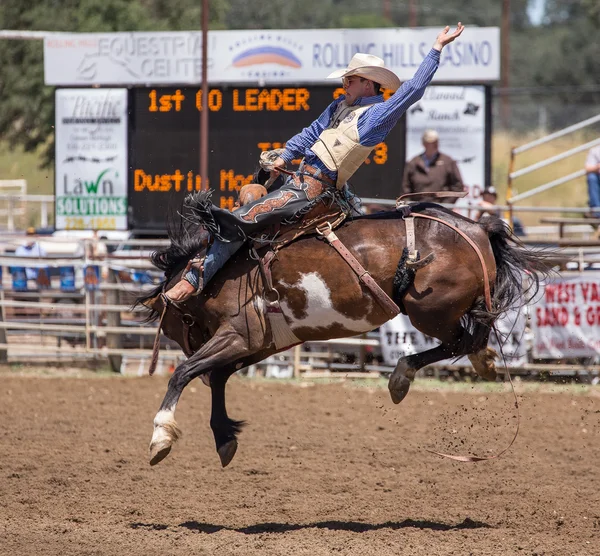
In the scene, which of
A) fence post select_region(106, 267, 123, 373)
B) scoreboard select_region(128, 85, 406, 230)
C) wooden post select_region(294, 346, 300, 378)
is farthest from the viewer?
scoreboard select_region(128, 85, 406, 230)

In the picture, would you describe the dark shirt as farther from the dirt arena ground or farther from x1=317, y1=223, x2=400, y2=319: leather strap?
x1=317, y1=223, x2=400, y2=319: leather strap

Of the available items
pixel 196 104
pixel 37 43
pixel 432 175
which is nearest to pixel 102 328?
pixel 196 104

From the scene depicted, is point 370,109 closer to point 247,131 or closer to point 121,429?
point 121,429

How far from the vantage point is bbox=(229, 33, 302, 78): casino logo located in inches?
514

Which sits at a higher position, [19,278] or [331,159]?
[331,159]

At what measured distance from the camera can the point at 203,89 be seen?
11.7 metres

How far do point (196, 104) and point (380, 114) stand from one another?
719cm

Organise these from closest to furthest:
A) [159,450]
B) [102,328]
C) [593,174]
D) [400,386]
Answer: [159,450] → [400,386] → [102,328] → [593,174]

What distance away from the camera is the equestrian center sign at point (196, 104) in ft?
39.8

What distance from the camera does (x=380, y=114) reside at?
542 centimetres

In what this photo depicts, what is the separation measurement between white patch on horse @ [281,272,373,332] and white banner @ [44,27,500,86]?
7.16 meters

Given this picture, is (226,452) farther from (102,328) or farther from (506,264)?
(102,328)

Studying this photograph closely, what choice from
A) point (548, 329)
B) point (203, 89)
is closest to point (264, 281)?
point (548, 329)

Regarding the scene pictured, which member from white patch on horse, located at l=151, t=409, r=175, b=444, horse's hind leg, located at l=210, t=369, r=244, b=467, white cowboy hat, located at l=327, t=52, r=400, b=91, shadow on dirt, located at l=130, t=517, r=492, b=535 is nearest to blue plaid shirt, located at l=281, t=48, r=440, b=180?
white cowboy hat, located at l=327, t=52, r=400, b=91
